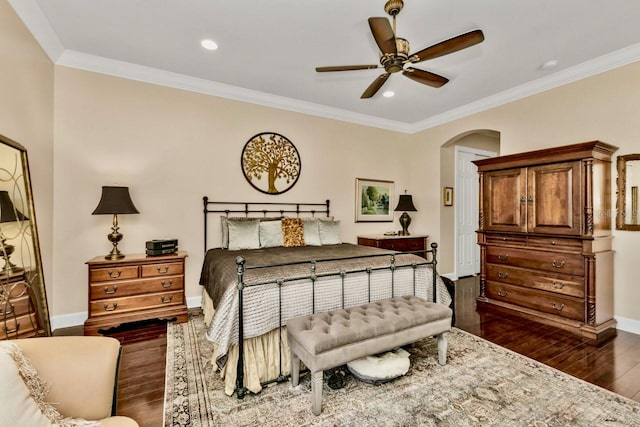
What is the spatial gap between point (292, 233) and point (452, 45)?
2.77m

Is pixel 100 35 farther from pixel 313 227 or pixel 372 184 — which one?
pixel 372 184

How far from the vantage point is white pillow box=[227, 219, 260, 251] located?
3.67m

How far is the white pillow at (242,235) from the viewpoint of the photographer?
367 centimetres

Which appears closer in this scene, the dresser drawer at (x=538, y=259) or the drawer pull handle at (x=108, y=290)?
the drawer pull handle at (x=108, y=290)

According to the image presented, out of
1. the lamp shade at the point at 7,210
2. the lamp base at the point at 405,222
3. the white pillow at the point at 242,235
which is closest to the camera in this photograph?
the lamp shade at the point at 7,210

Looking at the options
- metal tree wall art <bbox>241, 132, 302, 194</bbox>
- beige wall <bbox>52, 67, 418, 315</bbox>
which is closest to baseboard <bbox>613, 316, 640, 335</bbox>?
beige wall <bbox>52, 67, 418, 315</bbox>

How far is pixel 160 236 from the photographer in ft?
12.4

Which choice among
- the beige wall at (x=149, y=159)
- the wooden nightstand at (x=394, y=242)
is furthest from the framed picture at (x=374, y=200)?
the beige wall at (x=149, y=159)

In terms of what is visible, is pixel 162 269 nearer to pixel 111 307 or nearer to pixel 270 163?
pixel 111 307

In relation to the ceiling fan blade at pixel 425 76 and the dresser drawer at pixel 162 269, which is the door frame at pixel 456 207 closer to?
the ceiling fan blade at pixel 425 76

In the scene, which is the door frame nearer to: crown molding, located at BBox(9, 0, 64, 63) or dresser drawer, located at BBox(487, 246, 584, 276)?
dresser drawer, located at BBox(487, 246, 584, 276)

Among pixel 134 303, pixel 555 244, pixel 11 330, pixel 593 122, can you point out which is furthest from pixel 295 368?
pixel 593 122

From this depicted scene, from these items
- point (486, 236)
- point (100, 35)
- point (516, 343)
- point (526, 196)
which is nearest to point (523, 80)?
point (526, 196)

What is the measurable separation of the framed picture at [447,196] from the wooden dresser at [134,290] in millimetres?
4604
